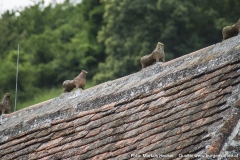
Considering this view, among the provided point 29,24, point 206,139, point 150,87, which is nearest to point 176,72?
point 150,87

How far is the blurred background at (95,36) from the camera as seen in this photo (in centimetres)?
4512

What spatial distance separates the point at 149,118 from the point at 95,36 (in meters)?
49.7

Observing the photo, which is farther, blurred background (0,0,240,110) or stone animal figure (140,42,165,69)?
blurred background (0,0,240,110)

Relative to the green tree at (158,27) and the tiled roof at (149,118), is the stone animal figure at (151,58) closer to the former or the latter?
Result: the tiled roof at (149,118)

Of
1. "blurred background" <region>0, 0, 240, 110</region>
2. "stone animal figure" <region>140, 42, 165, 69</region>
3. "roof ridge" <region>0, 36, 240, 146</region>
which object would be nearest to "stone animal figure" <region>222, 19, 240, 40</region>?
"roof ridge" <region>0, 36, 240, 146</region>

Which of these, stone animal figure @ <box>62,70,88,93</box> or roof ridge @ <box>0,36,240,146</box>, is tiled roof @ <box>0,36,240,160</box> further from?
stone animal figure @ <box>62,70,88,93</box>

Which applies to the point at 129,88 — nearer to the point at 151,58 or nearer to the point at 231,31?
the point at 151,58

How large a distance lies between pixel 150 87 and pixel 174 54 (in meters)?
34.4

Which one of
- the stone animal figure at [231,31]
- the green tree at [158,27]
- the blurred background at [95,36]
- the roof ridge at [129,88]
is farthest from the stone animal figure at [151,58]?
the green tree at [158,27]

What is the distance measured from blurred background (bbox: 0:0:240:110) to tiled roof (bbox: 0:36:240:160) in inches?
1221

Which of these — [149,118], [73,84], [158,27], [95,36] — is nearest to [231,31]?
[149,118]

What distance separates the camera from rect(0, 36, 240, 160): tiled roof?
25.3 ft

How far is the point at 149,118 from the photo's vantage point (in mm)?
8703

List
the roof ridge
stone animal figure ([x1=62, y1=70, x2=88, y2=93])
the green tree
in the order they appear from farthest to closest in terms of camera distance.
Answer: the green tree, stone animal figure ([x1=62, y1=70, x2=88, y2=93]), the roof ridge
